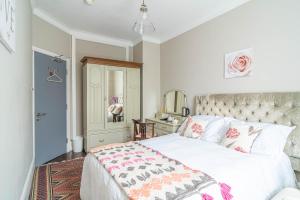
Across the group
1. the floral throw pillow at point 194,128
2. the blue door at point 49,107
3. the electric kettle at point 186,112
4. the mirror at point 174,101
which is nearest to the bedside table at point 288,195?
the floral throw pillow at point 194,128

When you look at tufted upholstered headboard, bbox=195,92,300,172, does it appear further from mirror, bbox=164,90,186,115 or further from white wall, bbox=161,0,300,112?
mirror, bbox=164,90,186,115

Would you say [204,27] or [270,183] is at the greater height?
[204,27]

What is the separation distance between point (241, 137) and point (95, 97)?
9.32ft

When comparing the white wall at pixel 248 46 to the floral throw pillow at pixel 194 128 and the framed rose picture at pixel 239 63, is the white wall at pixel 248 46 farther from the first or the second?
the floral throw pillow at pixel 194 128

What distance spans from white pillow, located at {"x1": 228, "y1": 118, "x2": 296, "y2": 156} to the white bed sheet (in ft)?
0.28

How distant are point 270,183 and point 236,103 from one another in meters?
1.18

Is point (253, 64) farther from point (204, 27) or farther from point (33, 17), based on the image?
point (33, 17)

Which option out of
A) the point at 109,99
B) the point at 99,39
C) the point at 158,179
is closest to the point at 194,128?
the point at 158,179

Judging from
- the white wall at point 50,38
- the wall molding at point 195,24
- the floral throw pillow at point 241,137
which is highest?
the wall molding at point 195,24

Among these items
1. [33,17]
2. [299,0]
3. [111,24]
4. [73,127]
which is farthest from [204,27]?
[73,127]

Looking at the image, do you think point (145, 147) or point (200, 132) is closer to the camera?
point (145, 147)

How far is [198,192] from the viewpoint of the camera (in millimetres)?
1111

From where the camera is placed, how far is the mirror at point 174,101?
3.62 metres

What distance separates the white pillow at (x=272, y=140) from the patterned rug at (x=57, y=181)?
2.26 metres
